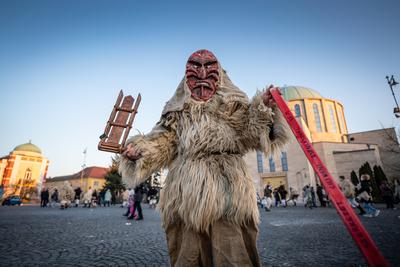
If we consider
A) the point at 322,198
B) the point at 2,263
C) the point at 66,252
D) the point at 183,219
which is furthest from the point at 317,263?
the point at 322,198

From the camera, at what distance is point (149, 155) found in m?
2.01

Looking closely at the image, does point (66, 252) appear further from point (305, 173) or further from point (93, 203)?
point (305, 173)

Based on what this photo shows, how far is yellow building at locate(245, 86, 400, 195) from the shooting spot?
28.7 meters

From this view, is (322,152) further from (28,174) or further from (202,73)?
(28,174)

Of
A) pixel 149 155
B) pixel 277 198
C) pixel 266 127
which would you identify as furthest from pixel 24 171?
pixel 266 127

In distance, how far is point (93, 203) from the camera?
24.0 metres

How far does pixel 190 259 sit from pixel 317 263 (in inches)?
112

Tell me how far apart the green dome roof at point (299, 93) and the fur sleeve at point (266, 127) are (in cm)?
4209

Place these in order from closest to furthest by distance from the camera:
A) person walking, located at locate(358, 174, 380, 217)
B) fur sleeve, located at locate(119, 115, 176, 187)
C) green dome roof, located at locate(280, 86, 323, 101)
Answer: fur sleeve, located at locate(119, 115, 176, 187), person walking, located at locate(358, 174, 380, 217), green dome roof, located at locate(280, 86, 323, 101)

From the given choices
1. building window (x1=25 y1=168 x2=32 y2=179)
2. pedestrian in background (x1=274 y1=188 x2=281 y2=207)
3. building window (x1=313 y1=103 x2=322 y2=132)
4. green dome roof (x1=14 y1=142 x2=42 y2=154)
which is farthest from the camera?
green dome roof (x1=14 y1=142 x2=42 y2=154)

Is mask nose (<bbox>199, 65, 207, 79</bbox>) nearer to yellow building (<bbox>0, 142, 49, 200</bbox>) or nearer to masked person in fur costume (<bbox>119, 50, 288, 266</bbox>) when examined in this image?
masked person in fur costume (<bbox>119, 50, 288, 266</bbox>)

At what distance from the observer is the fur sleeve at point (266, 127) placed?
1.86 meters

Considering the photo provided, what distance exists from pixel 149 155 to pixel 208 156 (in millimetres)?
543

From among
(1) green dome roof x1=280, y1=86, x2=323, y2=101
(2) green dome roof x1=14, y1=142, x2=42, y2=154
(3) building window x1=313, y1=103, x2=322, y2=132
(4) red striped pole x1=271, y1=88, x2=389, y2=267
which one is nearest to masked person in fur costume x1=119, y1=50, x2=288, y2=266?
(4) red striped pole x1=271, y1=88, x2=389, y2=267
